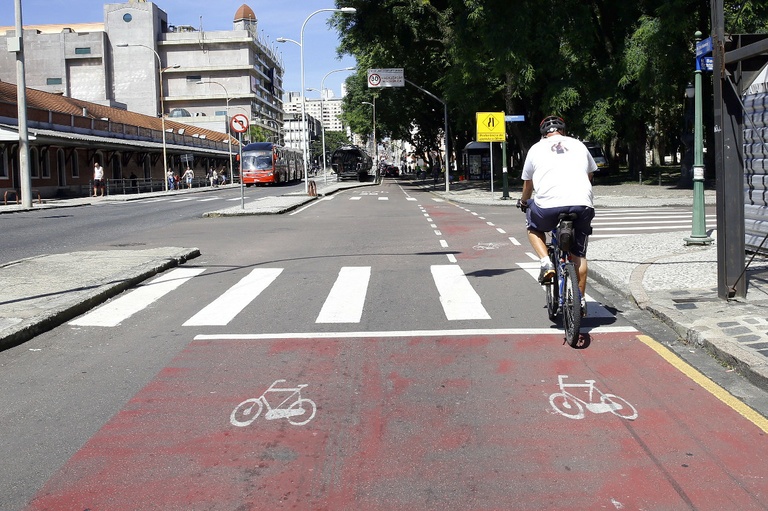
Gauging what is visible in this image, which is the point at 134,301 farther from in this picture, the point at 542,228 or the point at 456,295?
the point at 542,228

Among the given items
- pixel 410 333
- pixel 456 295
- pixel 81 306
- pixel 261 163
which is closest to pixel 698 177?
pixel 456 295

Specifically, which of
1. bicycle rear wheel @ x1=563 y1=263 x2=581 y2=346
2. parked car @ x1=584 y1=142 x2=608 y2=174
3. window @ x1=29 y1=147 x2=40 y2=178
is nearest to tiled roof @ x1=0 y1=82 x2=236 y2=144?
window @ x1=29 y1=147 x2=40 y2=178

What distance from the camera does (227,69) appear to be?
122m

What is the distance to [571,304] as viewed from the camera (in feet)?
22.2

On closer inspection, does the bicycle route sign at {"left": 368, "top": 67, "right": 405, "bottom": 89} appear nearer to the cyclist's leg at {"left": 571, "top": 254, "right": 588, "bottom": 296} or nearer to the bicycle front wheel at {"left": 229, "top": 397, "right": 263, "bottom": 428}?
the cyclist's leg at {"left": 571, "top": 254, "right": 588, "bottom": 296}

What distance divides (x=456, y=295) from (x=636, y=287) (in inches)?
79.3

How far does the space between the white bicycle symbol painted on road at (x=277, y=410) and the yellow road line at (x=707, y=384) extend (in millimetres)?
2641

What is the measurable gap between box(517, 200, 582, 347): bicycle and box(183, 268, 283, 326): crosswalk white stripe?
3248 mm

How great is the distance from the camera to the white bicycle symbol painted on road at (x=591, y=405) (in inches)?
199

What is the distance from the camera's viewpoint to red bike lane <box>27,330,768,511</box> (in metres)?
3.86

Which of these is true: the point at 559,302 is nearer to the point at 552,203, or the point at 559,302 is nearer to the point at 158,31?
the point at 552,203

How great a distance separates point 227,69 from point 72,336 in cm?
11991

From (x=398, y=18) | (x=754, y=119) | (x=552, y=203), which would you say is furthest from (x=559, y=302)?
(x=398, y=18)

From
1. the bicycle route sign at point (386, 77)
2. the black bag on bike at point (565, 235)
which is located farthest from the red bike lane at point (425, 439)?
the bicycle route sign at point (386, 77)
